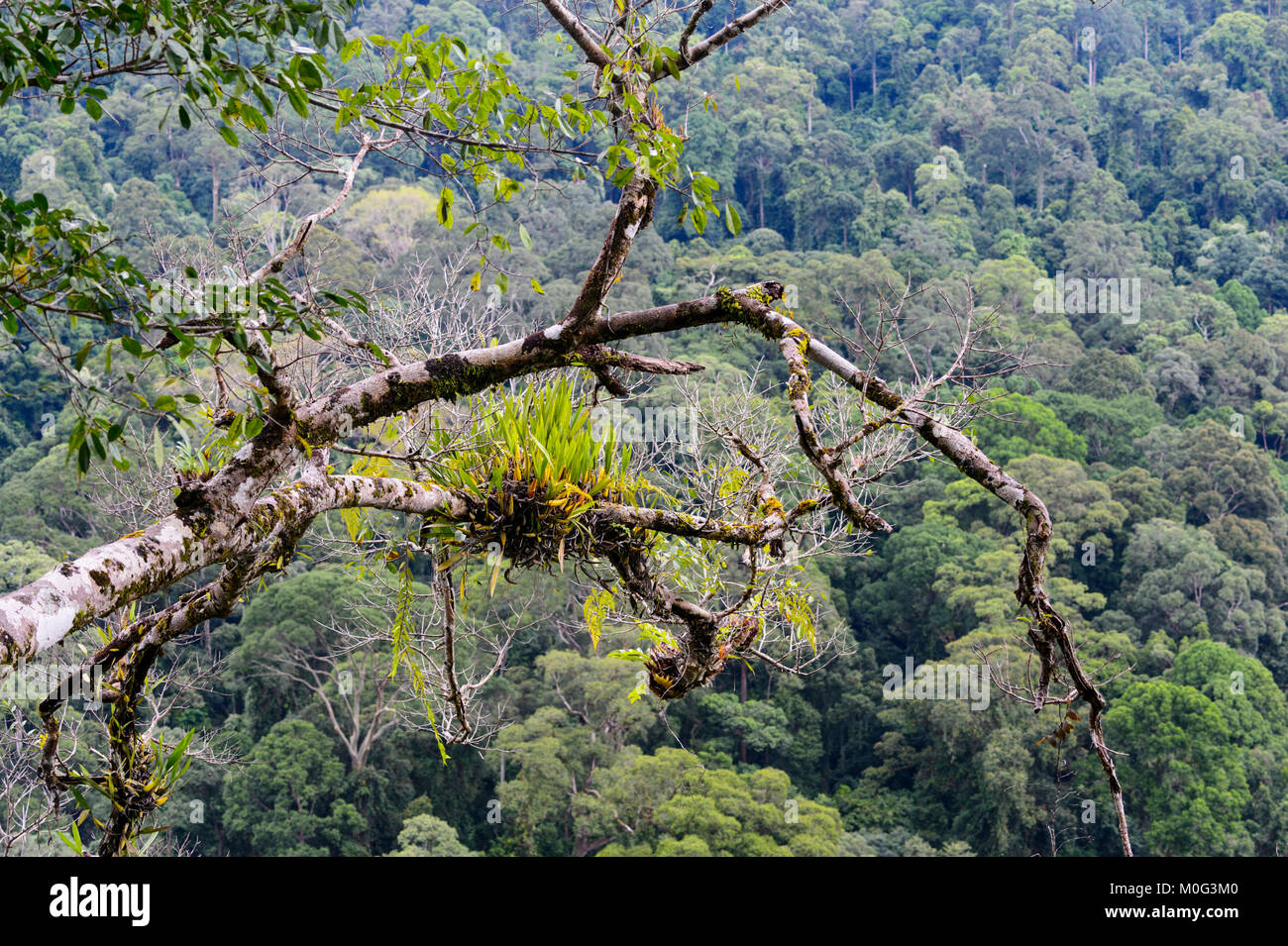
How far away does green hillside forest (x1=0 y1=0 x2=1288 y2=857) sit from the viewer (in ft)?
5.12

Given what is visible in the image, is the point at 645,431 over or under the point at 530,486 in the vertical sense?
over

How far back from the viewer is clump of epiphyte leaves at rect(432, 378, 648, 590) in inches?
74.9

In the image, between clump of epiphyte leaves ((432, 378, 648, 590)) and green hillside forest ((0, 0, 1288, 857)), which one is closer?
green hillside forest ((0, 0, 1288, 857))

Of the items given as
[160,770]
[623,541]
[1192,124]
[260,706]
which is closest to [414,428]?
[623,541]

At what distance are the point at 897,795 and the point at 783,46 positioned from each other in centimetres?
2941

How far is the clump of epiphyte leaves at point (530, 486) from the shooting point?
1.90m

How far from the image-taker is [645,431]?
21.9 feet

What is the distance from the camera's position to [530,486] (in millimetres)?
1907

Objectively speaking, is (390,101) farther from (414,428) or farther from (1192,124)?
(1192,124)

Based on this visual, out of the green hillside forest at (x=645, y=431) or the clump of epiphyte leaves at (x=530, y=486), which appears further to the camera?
the clump of epiphyte leaves at (x=530, y=486)

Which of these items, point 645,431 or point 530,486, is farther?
point 645,431

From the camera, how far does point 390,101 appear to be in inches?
69.7

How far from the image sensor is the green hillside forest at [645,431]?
1.56m

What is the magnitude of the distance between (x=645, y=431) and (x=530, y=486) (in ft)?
15.7
